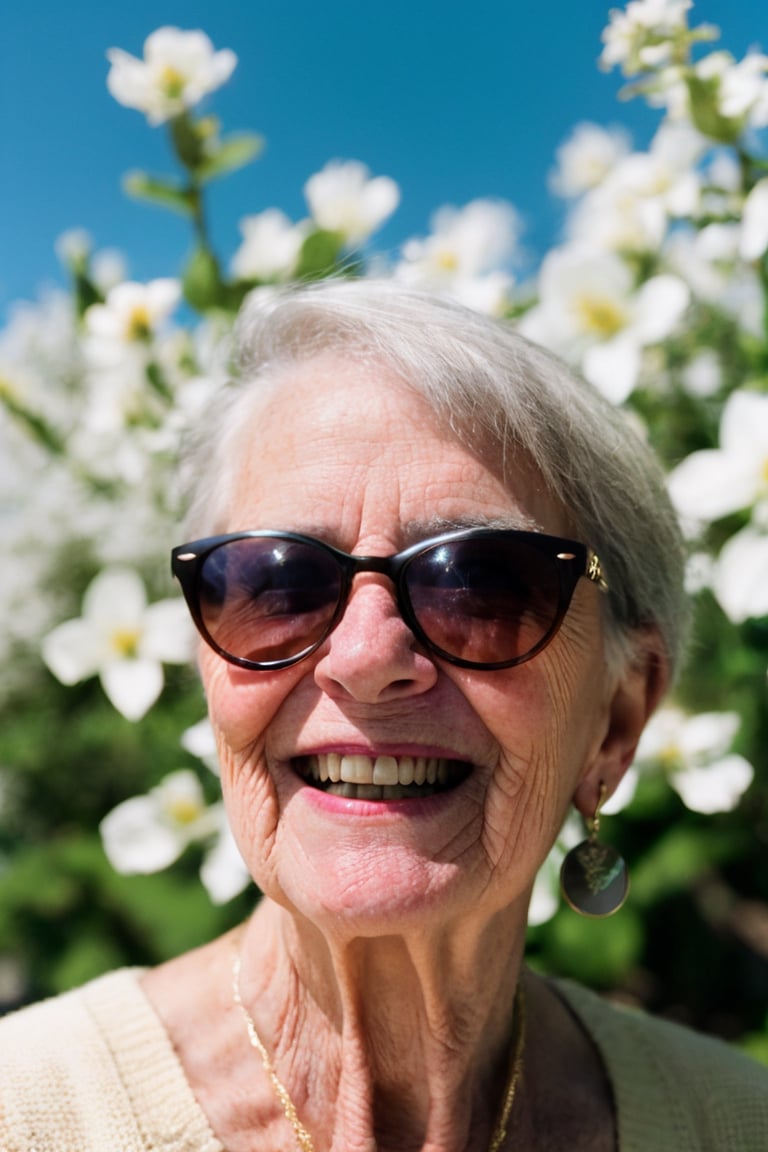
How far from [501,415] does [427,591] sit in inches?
12.7

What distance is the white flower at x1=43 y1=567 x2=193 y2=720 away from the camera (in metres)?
2.36

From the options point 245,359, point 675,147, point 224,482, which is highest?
point 675,147

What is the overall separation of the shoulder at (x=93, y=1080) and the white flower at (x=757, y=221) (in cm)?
173

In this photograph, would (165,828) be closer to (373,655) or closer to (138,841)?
(138,841)

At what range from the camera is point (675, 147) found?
242 cm

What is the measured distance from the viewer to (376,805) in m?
1.47

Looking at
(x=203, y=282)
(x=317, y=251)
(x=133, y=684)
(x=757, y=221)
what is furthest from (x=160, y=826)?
(x=757, y=221)

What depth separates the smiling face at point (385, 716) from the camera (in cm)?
145

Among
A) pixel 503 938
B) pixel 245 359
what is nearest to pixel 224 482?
pixel 245 359

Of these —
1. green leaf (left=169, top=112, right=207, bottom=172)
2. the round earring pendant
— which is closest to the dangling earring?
the round earring pendant

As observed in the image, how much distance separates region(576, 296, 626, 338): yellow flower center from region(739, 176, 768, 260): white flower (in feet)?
0.95

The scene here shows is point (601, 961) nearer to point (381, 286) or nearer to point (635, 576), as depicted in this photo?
point (635, 576)

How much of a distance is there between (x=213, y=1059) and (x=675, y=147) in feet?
6.80

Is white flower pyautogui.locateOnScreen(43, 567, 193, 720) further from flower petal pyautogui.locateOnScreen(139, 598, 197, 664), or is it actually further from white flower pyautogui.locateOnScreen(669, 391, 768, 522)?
white flower pyautogui.locateOnScreen(669, 391, 768, 522)
